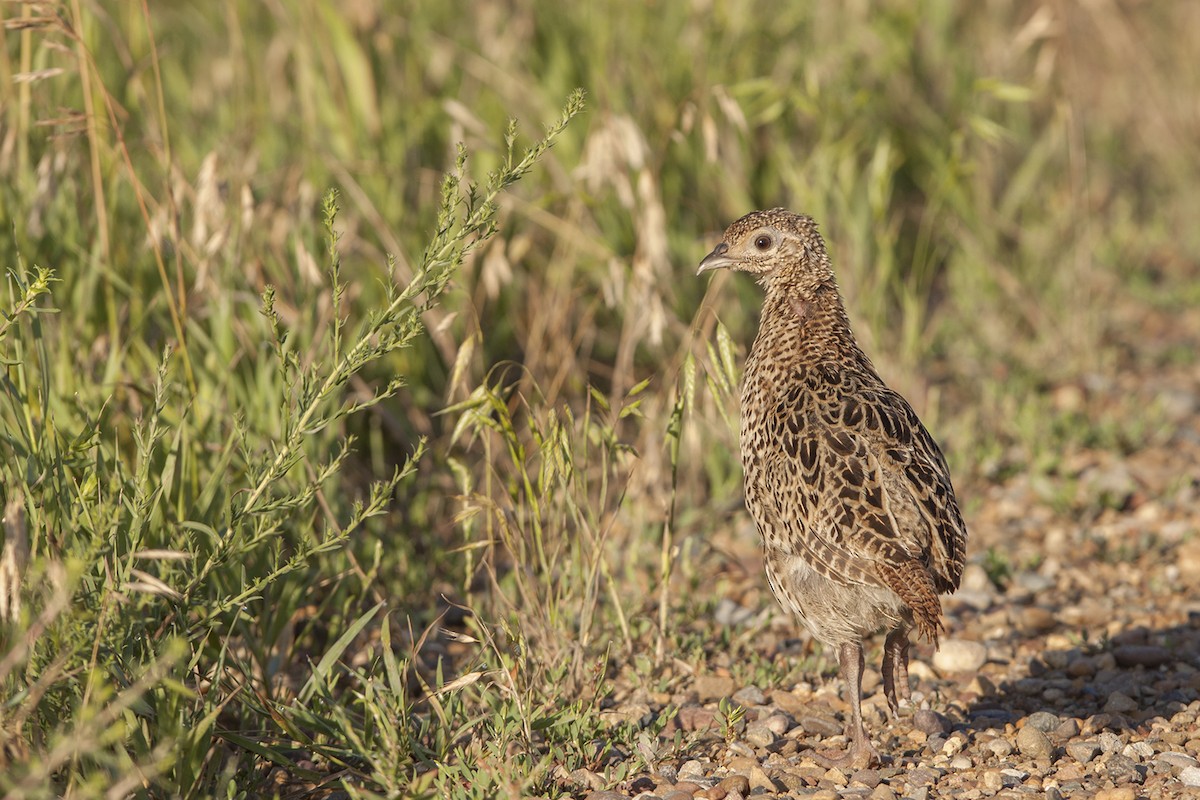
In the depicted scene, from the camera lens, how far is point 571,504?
434cm

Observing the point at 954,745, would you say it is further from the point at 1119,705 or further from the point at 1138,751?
the point at 1119,705

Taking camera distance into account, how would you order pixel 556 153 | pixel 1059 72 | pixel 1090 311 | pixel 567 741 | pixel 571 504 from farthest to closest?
pixel 1059 72, pixel 1090 311, pixel 556 153, pixel 571 504, pixel 567 741

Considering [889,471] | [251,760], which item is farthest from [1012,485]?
[251,760]

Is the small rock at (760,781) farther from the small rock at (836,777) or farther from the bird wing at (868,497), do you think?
the bird wing at (868,497)

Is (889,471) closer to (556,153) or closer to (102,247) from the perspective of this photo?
(102,247)

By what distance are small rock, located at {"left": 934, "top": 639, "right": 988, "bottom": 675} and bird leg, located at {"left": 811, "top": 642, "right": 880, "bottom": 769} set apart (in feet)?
2.10

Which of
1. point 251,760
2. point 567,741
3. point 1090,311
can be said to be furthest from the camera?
point 1090,311

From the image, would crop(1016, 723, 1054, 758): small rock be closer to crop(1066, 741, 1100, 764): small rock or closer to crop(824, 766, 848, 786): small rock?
crop(1066, 741, 1100, 764): small rock

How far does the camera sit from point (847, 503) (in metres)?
4.04

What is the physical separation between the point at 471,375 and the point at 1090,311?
141 inches

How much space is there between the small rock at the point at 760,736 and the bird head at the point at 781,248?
1586 millimetres

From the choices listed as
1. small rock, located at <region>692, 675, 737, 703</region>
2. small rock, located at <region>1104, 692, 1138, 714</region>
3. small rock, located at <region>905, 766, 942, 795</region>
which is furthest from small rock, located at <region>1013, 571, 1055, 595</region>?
small rock, located at <region>905, 766, 942, 795</region>

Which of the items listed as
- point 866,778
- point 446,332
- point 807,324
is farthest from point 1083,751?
point 446,332

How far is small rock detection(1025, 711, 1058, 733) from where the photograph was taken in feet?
14.0
